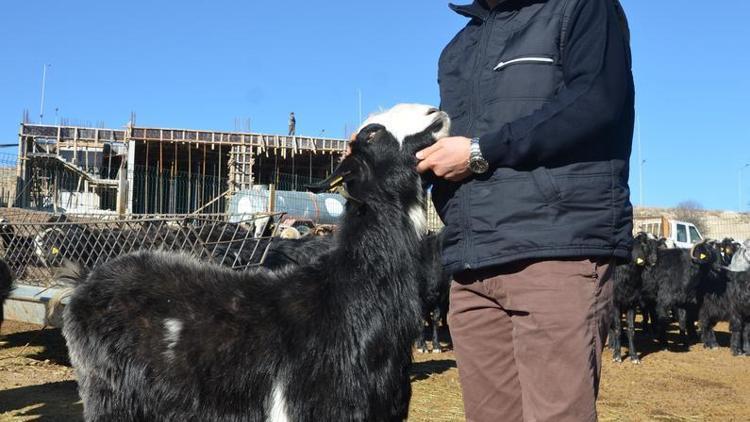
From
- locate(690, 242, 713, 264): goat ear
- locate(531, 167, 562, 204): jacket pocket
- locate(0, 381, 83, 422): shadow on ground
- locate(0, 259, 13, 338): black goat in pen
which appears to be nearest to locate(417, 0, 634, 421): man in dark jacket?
locate(531, 167, 562, 204): jacket pocket

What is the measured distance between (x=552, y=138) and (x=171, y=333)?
1834 mm

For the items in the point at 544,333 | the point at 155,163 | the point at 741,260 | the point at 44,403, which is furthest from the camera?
the point at 155,163

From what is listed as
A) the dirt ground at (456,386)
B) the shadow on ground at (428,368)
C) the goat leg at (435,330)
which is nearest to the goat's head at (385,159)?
the dirt ground at (456,386)

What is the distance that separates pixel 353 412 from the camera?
8.23 feet

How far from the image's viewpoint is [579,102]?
209 cm

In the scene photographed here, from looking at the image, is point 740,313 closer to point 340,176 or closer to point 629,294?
point 629,294

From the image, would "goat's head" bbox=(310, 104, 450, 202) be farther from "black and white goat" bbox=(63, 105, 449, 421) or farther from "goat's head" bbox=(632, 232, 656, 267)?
"goat's head" bbox=(632, 232, 656, 267)

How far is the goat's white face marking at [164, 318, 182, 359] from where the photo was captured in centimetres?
287

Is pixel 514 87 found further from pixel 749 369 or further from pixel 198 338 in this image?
pixel 749 369

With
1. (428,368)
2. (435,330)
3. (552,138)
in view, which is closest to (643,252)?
(435,330)

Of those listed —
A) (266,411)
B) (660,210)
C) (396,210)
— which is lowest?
(266,411)

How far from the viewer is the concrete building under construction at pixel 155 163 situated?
2930cm

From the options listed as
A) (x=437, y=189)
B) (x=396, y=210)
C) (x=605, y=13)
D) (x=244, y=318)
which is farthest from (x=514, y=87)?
(x=244, y=318)

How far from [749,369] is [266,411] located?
32.6 ft
